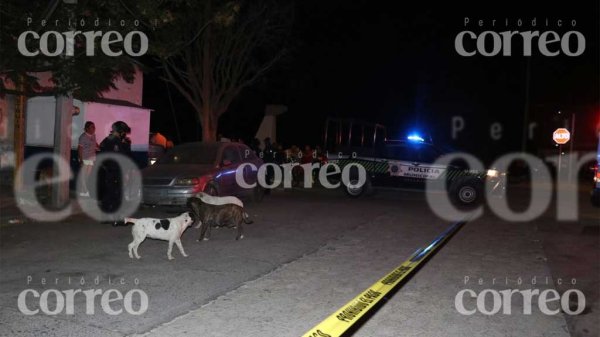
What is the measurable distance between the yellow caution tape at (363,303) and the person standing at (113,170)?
581cm

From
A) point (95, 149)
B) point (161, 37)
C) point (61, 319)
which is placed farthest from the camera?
point (161, 37)

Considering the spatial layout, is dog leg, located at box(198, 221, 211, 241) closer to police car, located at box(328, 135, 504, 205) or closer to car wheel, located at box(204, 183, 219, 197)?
car wheel, located at box(204, 183, 219, 197)

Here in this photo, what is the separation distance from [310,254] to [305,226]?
2.60 meters

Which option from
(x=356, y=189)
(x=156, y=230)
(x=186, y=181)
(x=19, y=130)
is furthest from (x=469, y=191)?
(x=19, y=130)

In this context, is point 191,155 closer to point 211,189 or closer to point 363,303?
point 211,189

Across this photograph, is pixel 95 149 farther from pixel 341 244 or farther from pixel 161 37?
pixel 341 244

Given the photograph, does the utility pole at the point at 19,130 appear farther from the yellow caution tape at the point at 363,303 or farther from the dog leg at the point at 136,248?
the yellow caution tape at the point at 363,303

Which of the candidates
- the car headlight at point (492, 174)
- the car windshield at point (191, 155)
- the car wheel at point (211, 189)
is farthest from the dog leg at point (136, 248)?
the car headlight at point (492, 174)

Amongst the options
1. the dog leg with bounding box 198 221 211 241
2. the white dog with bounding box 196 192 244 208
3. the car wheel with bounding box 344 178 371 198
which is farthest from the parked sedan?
the car wheel with bounding box 344 178 371 198

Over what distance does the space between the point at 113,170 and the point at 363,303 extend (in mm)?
6614

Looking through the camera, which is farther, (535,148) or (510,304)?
(535,148)

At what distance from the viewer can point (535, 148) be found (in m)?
42.2

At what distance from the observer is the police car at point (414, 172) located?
1568cm

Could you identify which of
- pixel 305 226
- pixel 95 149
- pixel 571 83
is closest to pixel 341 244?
pixel 305 226
